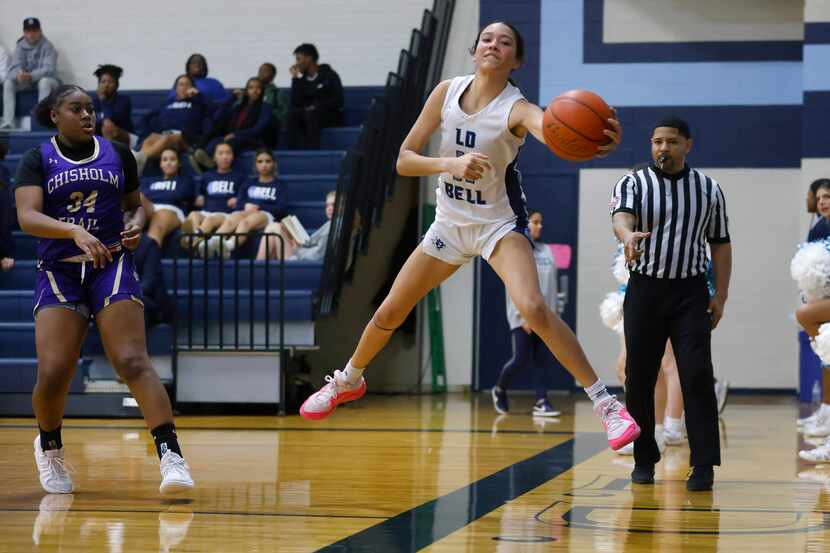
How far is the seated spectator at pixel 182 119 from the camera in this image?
1239 cm

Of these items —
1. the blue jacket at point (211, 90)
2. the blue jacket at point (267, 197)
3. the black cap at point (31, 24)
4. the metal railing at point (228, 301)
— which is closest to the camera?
the metal railing at point (228, 301)

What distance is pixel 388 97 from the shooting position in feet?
38.0

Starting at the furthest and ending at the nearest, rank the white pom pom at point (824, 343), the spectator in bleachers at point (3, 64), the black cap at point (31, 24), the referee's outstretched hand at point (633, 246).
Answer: the spectator in bleachers at point (3, 64) → the black cap at point (31, 24) → the white pom pom at point (824, 343) → the referee's outstretched hand at point (633, 246)

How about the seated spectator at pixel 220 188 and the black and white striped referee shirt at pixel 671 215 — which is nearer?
the black and white striped referee shirt at pixel 671 215

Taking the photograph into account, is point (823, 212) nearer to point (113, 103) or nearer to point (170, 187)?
point (170, 187)

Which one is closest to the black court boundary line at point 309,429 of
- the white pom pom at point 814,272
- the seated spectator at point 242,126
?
the white pom pom at point 814,272

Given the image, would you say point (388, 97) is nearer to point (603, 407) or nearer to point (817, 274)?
point (817, 274)

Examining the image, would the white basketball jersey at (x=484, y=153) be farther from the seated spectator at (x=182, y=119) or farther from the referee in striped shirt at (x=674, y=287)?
→ the seated spectator at (x=182, y=119)

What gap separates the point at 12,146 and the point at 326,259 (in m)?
4.71

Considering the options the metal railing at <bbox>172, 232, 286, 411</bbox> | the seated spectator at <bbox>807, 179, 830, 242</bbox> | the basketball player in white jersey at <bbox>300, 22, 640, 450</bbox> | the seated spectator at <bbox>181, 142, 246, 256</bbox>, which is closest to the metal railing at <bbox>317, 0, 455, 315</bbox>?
the metal railing at <bbox>172, 232, 286, 411</bbox>

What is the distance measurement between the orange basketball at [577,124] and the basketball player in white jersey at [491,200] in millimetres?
170

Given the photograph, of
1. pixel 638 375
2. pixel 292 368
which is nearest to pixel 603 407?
pixel 638 375

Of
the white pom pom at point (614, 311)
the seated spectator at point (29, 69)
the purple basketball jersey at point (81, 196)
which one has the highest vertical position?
the seated spectator at point (29, 69)

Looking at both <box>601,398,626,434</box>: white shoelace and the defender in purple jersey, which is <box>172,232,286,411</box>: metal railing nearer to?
the defender in purple jersey
